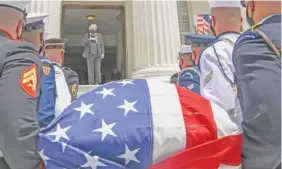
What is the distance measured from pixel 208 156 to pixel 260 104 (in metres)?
0.24

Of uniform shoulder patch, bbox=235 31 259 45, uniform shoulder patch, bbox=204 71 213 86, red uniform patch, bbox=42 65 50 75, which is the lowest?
uniform shoulder patch, bbox=204 71 213 86

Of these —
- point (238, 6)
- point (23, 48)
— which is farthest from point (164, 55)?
point (23, 48)

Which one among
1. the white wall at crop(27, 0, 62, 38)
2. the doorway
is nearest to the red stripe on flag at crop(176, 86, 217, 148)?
the white wall at crop(27, 0, 62, 38)

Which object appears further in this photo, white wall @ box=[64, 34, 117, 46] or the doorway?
white wall @ box=[64, 34, 117, 46]

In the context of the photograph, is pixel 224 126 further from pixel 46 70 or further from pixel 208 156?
pixel 46 70

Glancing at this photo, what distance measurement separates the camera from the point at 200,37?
366cm

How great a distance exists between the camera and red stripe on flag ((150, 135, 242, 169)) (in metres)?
1.34

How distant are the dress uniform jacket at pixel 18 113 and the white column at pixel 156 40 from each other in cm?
669

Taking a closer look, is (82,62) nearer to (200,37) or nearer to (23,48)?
(200,37)

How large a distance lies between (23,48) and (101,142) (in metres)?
0.56

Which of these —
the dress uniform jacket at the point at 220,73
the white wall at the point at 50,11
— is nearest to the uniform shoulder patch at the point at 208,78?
the dress uniform jacket at the point at 220,73

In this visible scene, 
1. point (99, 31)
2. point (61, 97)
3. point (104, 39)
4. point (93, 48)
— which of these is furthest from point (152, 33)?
point (104, 39)

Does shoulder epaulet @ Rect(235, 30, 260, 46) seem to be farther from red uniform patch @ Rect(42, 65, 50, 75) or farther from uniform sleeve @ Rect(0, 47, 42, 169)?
red uniform patch @ Rect(42, 65, 50, 75)

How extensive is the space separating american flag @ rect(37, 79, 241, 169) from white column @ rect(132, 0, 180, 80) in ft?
22.2
